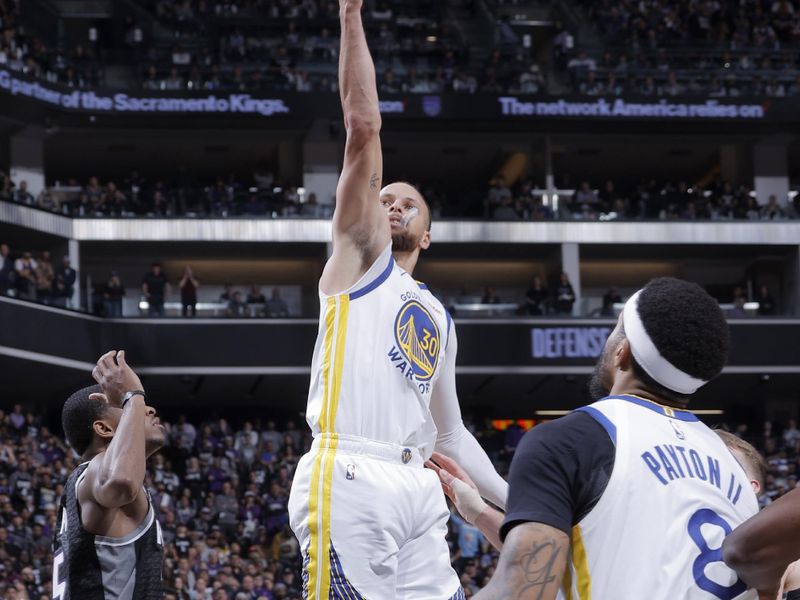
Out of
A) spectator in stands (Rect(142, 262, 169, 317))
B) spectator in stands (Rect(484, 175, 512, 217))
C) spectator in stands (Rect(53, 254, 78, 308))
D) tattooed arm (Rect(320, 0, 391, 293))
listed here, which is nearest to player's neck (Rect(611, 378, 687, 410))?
tattooed arm (Rect(320, 0, 391, 293))

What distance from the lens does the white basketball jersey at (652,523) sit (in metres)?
3.07

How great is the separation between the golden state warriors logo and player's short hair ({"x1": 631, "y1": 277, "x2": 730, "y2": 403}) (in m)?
1.93

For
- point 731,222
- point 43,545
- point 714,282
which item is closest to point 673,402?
point 43,545

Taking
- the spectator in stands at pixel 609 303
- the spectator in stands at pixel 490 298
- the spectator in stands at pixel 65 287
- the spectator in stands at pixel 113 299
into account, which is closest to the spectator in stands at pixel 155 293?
the spectator in stands at pixel 113 299

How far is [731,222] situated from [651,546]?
3437 centimetres

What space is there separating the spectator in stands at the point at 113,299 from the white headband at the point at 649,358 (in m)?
28.9

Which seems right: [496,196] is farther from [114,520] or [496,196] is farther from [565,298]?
[114,520]

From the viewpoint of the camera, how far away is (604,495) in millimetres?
3051

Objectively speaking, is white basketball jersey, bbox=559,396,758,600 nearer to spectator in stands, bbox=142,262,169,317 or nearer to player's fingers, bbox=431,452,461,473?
player's fingers, bbox=431,452,461,473

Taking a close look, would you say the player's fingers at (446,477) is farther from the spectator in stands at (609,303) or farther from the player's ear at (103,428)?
the spectator in stands at (609,303)

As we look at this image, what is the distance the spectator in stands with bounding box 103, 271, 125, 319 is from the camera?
31.2m

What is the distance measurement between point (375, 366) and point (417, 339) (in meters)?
0.30

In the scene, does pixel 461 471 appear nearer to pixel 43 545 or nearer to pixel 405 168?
pixel 43 545

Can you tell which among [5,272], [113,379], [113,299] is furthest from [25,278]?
[113,379]
